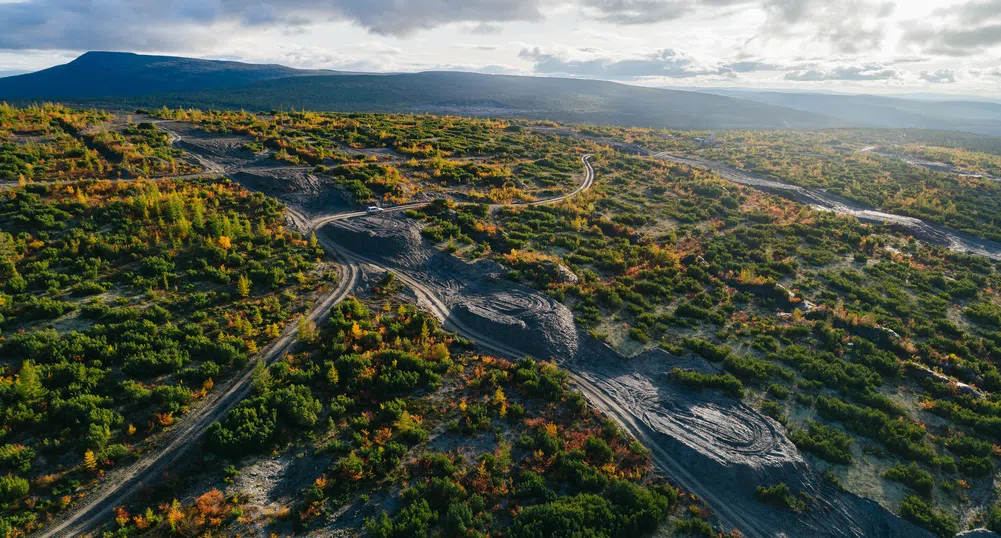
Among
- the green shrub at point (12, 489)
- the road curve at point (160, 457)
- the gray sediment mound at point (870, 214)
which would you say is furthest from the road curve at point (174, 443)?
the gray sediment mound at point (870, 214)

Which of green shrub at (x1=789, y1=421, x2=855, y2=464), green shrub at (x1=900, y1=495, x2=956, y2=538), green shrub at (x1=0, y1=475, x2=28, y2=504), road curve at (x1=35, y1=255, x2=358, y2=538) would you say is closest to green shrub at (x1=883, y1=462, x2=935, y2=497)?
green shrub at (x1=900, y1=495, x2=956, y2=538)

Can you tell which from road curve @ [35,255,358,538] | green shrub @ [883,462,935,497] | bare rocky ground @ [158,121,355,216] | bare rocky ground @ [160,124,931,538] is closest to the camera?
road curve @ [35,255,358,538]

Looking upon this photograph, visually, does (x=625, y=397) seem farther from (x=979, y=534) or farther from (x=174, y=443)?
(x=174, y=443)

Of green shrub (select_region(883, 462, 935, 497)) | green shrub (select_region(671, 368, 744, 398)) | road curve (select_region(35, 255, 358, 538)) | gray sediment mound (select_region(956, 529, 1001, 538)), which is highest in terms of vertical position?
road curve (select_region(35, 255, 358, 538))

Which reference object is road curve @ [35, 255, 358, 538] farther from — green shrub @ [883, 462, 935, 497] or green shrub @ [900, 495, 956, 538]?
green shrub @ [883, 462, 935, 497]

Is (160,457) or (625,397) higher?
(160,457)

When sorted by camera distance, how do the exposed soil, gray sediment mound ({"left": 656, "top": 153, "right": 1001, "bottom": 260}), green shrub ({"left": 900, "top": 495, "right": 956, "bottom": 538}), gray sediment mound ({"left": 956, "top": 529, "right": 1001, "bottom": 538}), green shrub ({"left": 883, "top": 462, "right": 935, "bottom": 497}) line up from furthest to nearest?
gray sediment mound ({"left": 656, "top": 153, "right": 1001, "bottom": 260})
green shrub ({"left": 883, "top": 462, "right": 935, "bottom": 497})
the exposed soil
green shrub ({"left": 900, "top": 495, "right": 956, "bottom": 538})
gray sediment mound ({"left": 956, "top": 529, "right": 1001, "bottom": 538})

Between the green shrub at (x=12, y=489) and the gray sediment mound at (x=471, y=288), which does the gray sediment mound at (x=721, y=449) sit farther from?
the green shrub at (x=12, y=489)

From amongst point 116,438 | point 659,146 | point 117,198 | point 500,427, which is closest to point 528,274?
point 500,427

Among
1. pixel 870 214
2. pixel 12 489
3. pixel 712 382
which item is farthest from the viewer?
pixel 870 214

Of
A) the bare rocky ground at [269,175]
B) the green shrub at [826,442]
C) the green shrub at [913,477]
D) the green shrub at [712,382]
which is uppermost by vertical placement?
the bare rocky ground at [269,175]

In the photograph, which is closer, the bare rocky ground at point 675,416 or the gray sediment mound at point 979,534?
the gray sediment mound at point 979,534

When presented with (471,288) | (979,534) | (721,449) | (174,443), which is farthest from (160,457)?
(979,534)

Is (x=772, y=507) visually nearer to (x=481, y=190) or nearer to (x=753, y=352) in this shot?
(x=753, y=352)
